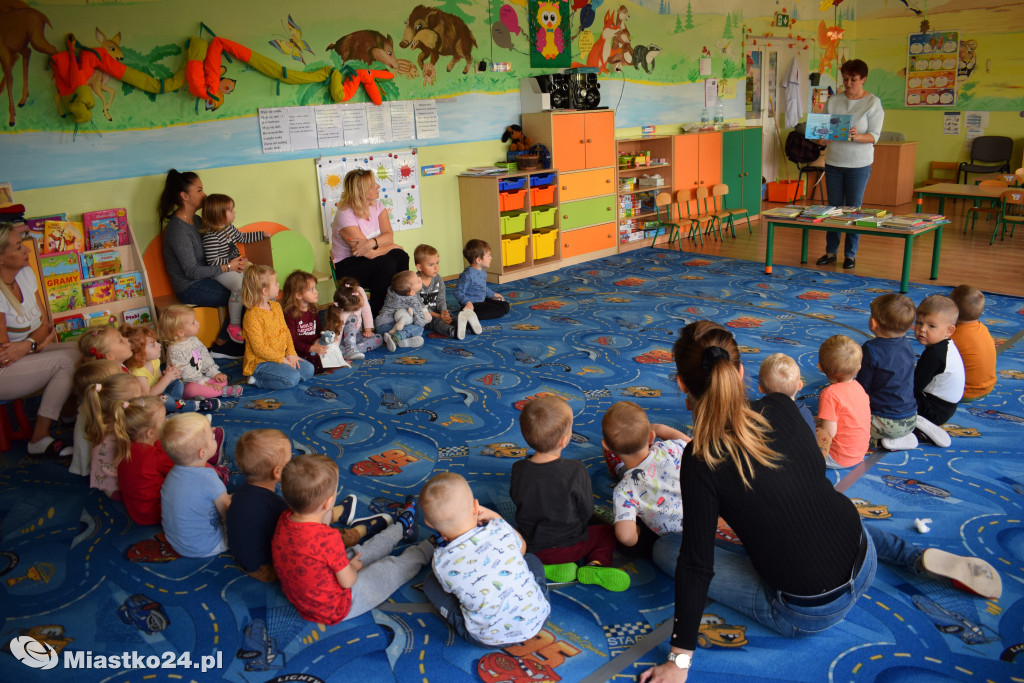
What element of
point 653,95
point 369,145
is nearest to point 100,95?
point 369,145

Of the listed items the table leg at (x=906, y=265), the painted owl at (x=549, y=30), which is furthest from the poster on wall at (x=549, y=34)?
the table leg at (x=906, y=265)

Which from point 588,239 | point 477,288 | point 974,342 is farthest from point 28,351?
point 588,239

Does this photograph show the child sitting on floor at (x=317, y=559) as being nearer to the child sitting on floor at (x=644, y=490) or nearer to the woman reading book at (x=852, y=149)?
the child sitting on floor at (x=644, y=490)

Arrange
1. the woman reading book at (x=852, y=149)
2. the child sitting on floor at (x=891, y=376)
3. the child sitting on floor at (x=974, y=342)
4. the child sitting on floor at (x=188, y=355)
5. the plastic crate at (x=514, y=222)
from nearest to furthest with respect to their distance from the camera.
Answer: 1. the child sitting on floor at (x=891, y=376)
2. the child sitting on floor at (x=974, y=342)
3. the child sitting on floor at (x=188, y=355)
4. the woman reading book at (x=852, y=149)
5. the plastic crate at (x=514, y=222)

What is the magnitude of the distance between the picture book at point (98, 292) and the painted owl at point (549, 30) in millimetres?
4728

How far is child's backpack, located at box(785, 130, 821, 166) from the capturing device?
10.9m

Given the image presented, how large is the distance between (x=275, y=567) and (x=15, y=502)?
5.84 feet

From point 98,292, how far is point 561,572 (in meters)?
4.09

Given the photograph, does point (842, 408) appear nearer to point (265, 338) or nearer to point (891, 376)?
point (891, 376)

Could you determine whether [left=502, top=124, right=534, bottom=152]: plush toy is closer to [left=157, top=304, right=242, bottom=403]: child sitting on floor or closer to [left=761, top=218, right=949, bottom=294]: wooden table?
[left=761, top=218, right=949, bottom=294]: wooden table

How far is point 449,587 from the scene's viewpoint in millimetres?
2314

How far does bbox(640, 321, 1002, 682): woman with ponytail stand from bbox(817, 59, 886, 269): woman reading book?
5.15 m

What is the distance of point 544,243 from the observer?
24.8 ft

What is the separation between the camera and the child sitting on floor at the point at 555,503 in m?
2.64
